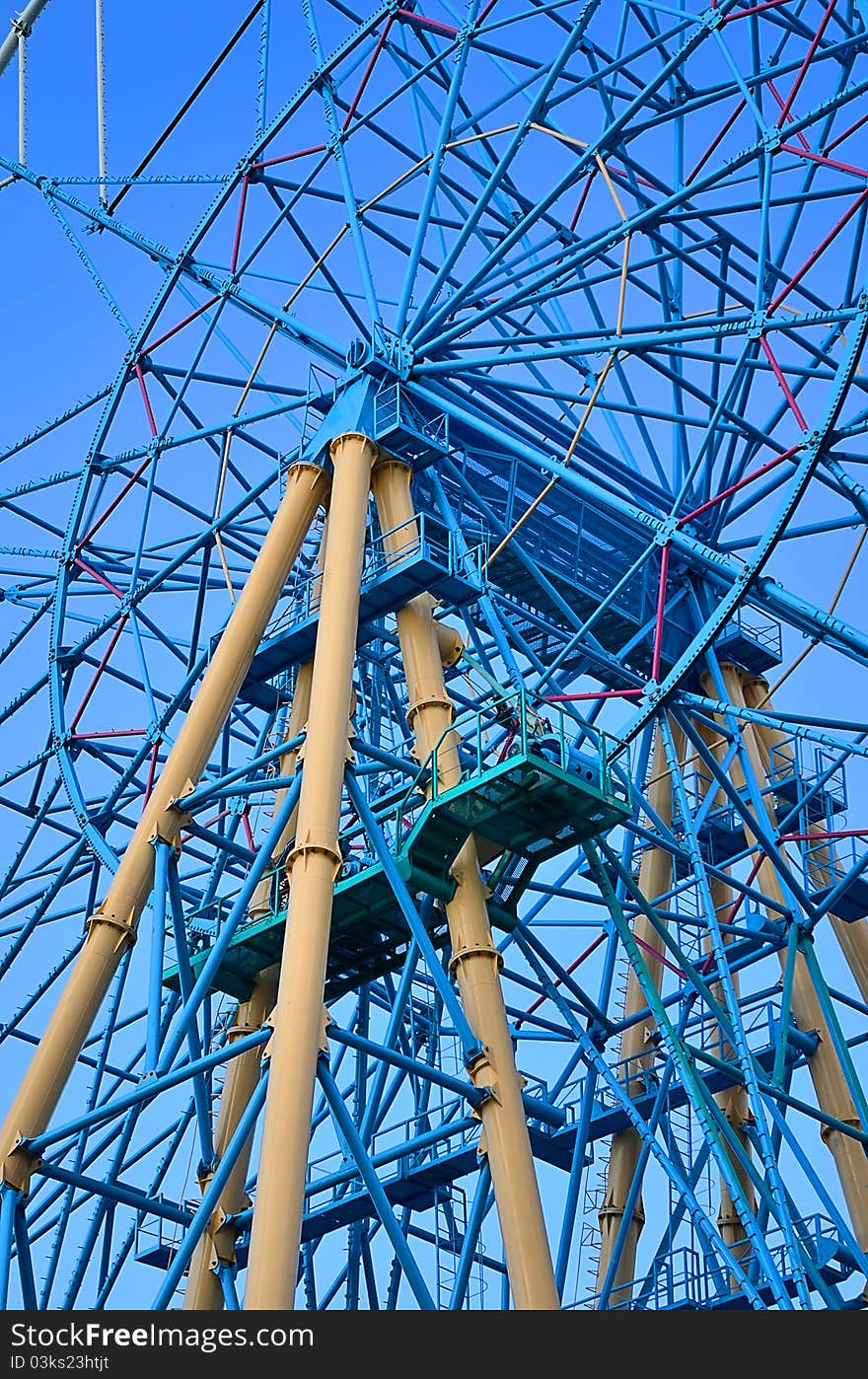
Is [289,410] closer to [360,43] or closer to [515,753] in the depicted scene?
[360,43]

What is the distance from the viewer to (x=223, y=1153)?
3503cm

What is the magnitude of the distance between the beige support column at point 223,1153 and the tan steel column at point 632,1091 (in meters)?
8.12

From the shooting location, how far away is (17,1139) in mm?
30938

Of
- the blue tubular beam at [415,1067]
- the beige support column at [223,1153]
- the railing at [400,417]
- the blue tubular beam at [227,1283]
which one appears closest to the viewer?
the blue tubular beam at [415,1067]

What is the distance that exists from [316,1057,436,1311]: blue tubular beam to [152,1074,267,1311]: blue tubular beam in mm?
936

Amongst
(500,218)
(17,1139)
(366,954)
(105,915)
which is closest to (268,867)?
(366,954)

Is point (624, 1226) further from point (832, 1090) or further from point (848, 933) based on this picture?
point (848, 933)

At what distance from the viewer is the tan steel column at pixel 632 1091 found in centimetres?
4247

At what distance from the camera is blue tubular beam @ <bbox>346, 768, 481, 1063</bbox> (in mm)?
A: 30875

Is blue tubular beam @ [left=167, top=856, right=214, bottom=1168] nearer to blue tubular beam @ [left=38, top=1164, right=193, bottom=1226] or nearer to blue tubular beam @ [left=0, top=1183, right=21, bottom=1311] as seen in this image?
blue tubular beam @ [left=38, top=1164, right=193, bottom=1226]

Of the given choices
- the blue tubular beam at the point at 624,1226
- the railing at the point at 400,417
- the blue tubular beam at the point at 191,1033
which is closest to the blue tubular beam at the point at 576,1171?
the blue tubular beam at the point at 624,1226

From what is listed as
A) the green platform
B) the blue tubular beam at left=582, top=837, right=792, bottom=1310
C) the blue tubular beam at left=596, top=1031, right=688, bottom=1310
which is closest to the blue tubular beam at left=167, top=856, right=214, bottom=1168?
the green platform

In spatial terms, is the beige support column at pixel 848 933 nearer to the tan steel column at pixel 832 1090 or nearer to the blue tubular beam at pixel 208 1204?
the tan steel column at pixel 832 1090

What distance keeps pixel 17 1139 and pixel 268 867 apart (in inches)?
337
